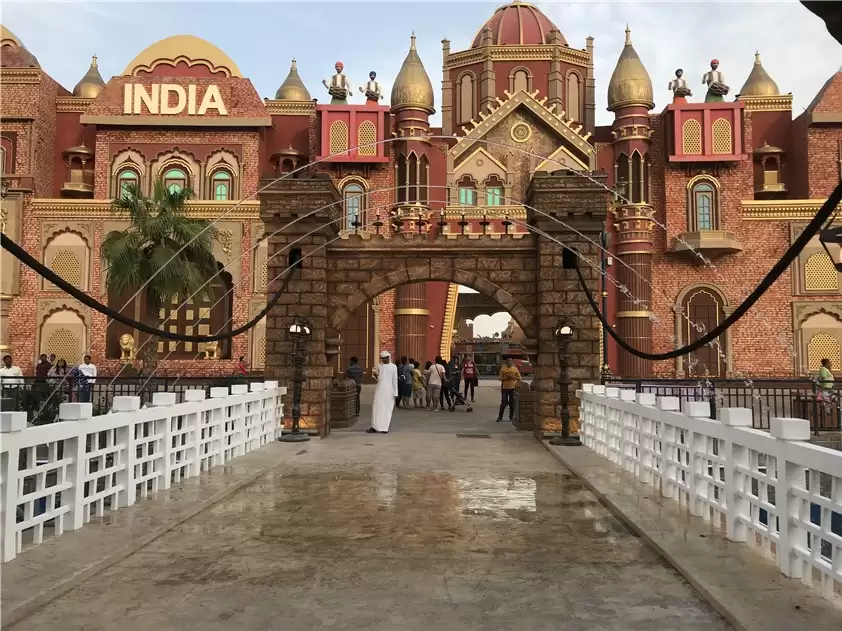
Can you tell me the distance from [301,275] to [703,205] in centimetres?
1938

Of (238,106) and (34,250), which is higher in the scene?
(238,106)

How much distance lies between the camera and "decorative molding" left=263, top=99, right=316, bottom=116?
28.6m

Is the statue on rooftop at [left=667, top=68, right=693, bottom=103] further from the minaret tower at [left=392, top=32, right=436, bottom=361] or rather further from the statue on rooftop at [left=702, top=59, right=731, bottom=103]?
the minaret tower at [left=392, top=32, right=436, bottom=361]

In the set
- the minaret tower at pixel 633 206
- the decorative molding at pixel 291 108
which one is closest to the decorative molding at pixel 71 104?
the decorative molding at pixel 291 108

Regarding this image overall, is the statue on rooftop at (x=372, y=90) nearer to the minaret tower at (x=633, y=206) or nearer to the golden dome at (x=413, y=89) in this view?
the golden dome at (x=413, y=89)

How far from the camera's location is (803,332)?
26.1 metres

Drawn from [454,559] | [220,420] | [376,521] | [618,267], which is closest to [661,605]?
[454,559]

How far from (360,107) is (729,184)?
593 inches

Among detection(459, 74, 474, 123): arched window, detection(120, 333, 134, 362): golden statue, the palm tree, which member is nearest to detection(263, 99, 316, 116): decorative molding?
detection(459, 74, 474, 123): arched window

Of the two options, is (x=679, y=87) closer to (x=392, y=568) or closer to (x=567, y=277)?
(x=567, y=277)

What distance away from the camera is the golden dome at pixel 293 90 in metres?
30.5

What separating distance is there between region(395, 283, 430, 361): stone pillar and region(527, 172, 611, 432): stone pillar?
13562 millimetres

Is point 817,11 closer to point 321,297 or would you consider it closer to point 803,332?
point 321,297

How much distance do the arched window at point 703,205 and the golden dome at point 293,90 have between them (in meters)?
16.6
